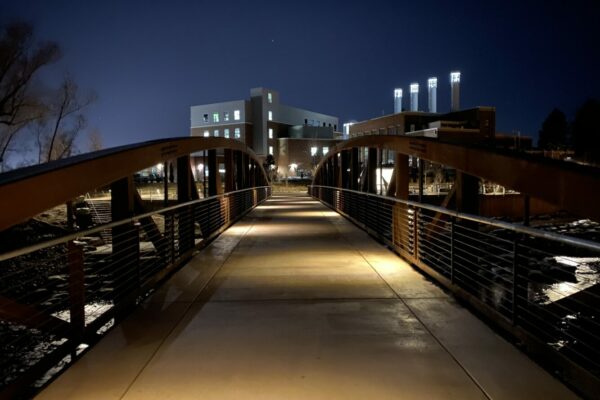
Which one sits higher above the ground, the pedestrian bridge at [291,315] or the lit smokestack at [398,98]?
the lit smokestack at [398,98]

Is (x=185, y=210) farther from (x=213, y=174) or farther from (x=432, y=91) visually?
(x=432, y=91)

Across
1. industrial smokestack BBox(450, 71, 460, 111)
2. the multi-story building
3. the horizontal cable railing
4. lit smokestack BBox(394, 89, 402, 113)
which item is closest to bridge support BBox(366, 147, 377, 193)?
the horizontal cable railing

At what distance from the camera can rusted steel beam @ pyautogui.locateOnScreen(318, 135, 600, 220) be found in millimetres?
3722

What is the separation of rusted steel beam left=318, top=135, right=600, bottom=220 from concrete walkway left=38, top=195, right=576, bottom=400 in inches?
47.3

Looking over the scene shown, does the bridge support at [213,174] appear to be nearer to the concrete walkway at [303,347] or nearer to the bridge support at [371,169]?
the bridge support at [371,169]

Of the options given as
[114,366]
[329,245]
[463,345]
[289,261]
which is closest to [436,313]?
[463,345]

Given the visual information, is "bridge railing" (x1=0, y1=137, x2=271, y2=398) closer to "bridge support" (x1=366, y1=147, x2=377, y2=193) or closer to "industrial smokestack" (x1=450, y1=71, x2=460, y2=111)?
"bridge support" (x1=366, y1=147, x2=377, y2=193)

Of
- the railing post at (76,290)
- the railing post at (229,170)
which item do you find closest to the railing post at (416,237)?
the railing post at (76,290)

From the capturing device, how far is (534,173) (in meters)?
4.60

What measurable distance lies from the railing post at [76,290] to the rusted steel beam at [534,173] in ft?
12.1

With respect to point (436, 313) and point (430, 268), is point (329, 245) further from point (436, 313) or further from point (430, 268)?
point (436, 313)

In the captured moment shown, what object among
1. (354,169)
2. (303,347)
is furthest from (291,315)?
(354,169)

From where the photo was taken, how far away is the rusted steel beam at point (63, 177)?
12.4 ft

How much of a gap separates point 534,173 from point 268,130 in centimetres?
7609
